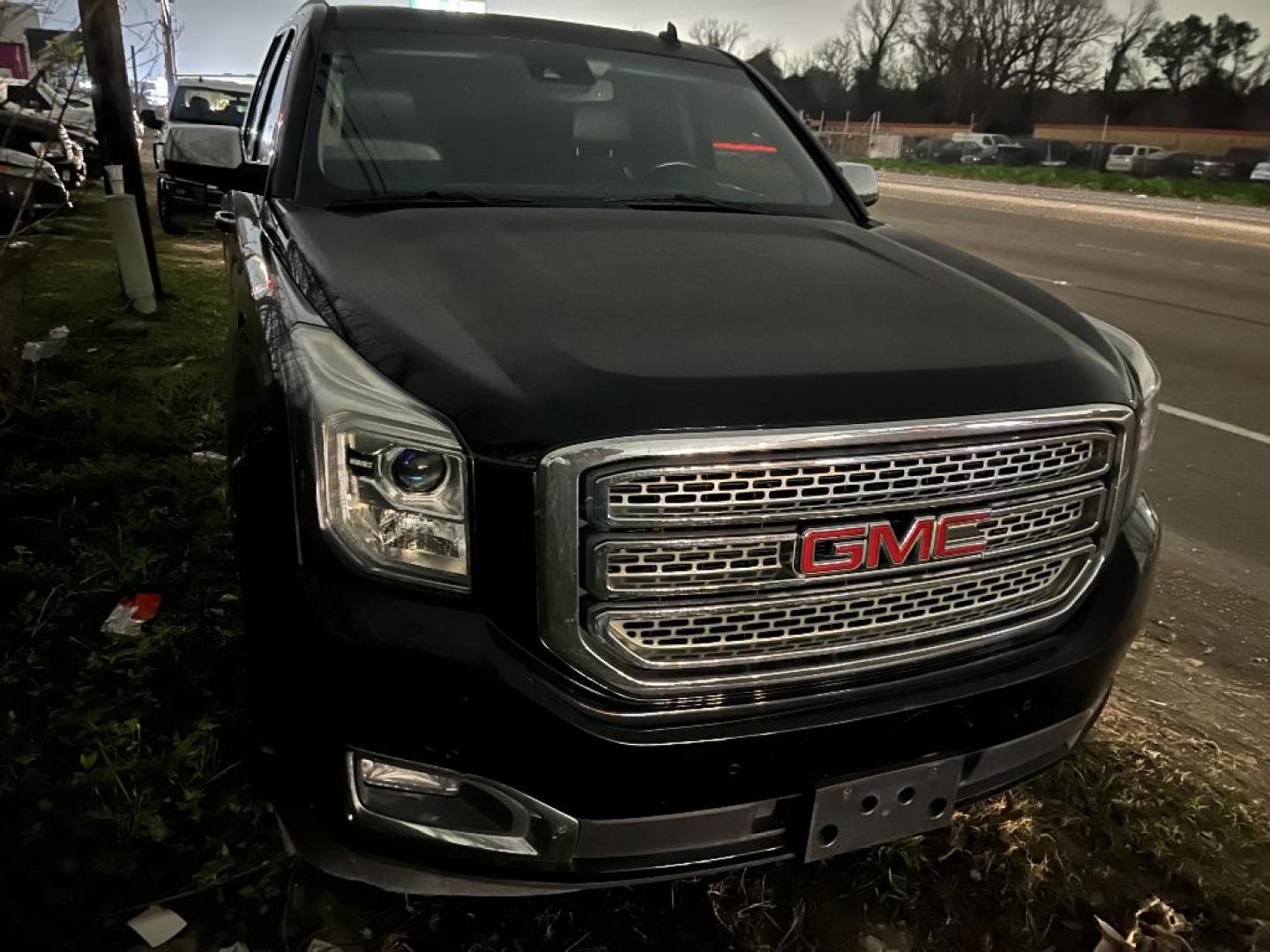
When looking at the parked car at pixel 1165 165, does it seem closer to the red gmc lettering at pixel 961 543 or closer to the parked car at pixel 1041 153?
the parked car at pixel 1041 153

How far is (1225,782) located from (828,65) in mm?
93321

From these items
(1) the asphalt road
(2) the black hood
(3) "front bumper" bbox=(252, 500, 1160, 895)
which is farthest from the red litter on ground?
(1) the asphalt road

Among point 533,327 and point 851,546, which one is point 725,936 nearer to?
point 851,546

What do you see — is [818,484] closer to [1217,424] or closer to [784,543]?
[784,543]

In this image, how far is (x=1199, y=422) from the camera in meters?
5.90

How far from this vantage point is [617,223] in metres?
2.58

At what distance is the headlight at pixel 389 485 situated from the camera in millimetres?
1607

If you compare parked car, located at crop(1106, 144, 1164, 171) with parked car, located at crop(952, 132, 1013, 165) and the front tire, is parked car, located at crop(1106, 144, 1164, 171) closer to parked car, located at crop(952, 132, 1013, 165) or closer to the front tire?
parked car, located at crop(952, 132, 1013, 165)

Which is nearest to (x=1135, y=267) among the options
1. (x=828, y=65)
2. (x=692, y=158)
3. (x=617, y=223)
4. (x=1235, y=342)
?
(x=1235, y=342)

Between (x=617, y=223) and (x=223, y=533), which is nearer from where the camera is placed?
(x=617, y=223)

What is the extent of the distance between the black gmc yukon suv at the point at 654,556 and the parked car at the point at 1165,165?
136 feet

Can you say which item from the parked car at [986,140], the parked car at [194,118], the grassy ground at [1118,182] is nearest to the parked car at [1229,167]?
the grassy ground at [1118,182]

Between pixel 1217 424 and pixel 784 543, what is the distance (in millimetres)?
5288

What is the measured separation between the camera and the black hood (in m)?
1.62
